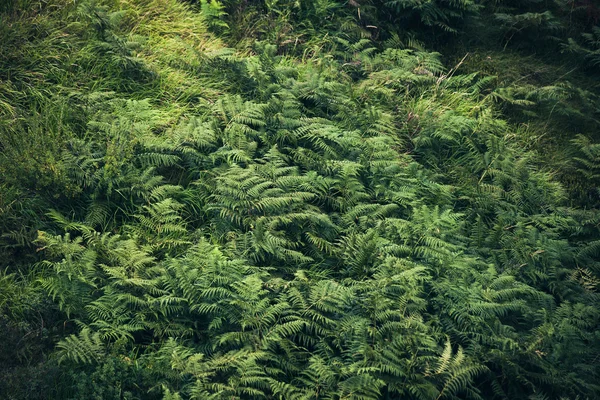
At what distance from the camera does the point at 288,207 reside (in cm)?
553

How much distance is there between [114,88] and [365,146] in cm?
277

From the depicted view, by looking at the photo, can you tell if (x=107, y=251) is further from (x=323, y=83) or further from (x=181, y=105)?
(x=323, y=83)

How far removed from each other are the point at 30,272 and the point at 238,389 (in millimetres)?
2131

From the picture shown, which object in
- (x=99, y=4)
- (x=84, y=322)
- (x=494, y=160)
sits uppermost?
(x=99, y=4)

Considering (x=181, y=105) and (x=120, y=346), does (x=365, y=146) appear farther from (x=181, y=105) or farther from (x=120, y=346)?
(x=120, y=346)

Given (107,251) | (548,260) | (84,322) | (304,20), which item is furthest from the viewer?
(304,20)

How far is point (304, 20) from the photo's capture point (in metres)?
7.73

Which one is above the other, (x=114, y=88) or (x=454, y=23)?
(x=454, y=23)

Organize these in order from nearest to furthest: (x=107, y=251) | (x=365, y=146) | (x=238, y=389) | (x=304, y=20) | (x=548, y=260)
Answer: (x=238, y=389), (x=107, y=251), (x=548, y=260), (x=365, y=146), (x=304, y=20)

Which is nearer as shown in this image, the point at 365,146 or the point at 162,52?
the point at 365,146

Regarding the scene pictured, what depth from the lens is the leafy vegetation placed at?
460 centimetres

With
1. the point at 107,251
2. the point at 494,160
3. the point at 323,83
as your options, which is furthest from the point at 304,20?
the point at 107,251

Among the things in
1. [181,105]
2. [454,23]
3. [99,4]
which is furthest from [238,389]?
[454,23]

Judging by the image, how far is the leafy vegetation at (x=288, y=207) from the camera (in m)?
4.60
